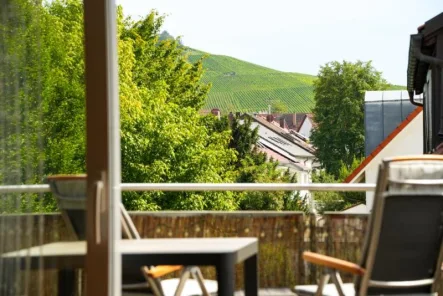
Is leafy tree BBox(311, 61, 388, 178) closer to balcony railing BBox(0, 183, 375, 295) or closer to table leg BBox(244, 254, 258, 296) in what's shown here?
balcony railing BBox(0, 183, 375, 295)

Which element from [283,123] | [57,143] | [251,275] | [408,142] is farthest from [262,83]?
[57,143]

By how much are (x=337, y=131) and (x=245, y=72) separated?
18.8 meters

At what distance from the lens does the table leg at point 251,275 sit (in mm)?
3994

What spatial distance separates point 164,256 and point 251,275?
2.61ft

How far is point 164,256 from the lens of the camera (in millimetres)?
3293

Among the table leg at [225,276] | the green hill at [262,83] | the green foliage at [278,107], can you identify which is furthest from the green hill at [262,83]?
the table leg at [225,276]

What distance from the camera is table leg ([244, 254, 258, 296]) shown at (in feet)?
13.1

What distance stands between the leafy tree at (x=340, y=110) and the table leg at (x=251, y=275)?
65.7m

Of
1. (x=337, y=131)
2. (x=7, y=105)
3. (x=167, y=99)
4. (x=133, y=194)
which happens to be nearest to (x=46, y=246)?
(x=7, y=105)

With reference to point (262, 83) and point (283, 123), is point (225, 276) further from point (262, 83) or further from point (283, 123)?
point (283, 123)

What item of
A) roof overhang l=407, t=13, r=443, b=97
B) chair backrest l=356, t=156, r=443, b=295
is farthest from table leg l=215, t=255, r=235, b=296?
roof overhang l=407, t=13, r=443, b=97

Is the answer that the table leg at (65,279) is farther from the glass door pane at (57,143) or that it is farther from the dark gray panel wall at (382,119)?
the dark gray panel wall at (382,119)

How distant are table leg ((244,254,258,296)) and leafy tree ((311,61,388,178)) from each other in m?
65.7

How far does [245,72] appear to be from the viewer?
88.1 metres
